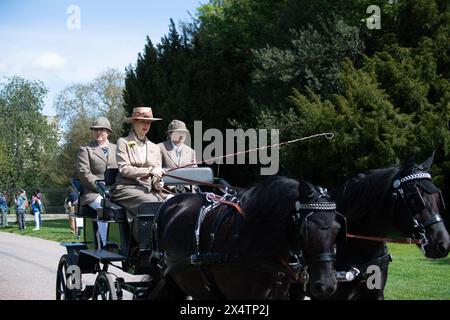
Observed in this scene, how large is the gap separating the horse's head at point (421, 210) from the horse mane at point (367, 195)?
13 centimetres

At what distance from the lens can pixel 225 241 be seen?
17.3 ft

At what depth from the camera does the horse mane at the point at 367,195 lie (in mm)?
6043

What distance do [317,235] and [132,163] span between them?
3109 mm

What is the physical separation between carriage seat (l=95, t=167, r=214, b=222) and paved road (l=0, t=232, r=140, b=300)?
230 centimetres

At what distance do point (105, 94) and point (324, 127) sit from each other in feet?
105

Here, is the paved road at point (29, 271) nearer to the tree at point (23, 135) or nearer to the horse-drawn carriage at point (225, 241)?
the horse-drawn carriage at point (225, 241)

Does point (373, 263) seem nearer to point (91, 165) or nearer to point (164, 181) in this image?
point (164, 181)

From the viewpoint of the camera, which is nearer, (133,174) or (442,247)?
(442,247)

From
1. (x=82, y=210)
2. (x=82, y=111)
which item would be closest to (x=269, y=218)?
(x=82, y=210)

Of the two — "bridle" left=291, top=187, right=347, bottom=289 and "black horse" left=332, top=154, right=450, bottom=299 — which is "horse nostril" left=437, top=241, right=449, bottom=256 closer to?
"black horse" left=332, top=154, right=450, bottom=299

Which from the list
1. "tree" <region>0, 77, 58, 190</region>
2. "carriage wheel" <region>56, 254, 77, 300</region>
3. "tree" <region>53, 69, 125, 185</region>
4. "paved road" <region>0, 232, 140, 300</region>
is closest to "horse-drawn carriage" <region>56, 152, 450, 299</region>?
"carriage wheel" <region>56, 254, 77, 300</region>

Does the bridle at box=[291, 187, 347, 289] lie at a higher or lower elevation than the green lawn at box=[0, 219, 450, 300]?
higher

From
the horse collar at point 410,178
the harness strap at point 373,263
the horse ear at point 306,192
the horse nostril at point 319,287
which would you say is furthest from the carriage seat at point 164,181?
the horse nostril at point 319,287

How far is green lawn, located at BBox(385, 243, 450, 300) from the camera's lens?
31.8ft
